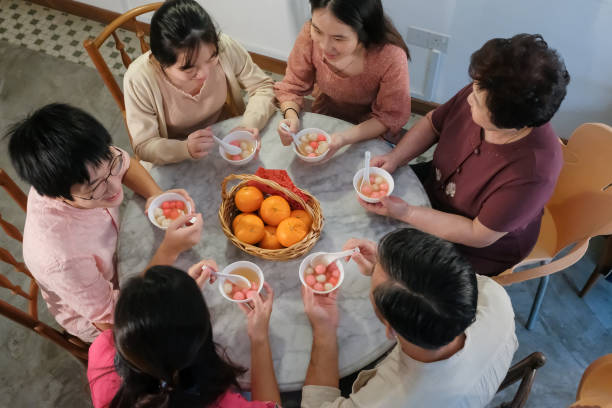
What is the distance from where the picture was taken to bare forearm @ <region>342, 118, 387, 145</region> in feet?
5.66

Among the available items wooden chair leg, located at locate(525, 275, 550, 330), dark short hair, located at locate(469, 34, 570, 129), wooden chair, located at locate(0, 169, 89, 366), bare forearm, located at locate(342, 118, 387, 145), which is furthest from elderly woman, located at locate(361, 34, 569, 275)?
wooden chair, located at locate(0, 169, 89, 366)

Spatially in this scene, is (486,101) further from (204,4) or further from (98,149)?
(204,4)

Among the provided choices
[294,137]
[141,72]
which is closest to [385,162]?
[294,137]

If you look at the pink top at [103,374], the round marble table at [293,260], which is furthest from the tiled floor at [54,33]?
the pink top at [103,374]

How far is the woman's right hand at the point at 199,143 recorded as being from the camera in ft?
5.45

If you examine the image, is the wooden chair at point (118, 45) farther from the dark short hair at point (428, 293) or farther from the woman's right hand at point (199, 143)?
the dark short hair at point (428, 293)

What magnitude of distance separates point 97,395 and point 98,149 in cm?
66

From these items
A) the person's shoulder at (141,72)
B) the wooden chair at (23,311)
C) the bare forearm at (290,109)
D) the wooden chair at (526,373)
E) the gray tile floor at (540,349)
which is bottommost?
the gray tile floor at (540,349)

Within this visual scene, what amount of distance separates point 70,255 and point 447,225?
1147 millimetres

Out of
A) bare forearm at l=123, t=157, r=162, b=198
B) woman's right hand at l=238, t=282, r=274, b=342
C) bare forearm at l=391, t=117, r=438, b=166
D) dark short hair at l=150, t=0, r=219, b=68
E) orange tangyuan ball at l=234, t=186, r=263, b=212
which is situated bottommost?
woman's right hand at l=238, t=282, r=274, b=342

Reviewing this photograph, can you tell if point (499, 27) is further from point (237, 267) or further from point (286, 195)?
point (237, 267)

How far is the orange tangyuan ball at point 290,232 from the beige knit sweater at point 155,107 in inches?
18.6

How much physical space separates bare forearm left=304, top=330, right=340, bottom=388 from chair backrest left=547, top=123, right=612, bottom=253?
921 mm

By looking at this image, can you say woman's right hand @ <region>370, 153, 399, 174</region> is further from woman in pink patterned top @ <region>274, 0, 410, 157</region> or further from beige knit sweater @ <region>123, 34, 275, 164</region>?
beige knit sweater @ <region>123, 34, 275, 164</region>
